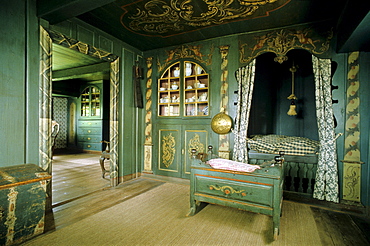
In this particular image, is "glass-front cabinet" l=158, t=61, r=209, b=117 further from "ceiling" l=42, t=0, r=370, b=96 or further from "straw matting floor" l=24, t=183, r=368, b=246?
"straw matting floor" l=24, t=183, r=368, b=246

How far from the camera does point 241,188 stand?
2.47 meters

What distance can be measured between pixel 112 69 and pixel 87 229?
3.08m

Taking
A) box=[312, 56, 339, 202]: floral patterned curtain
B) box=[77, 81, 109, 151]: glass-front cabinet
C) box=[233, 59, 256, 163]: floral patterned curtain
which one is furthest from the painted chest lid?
box=[77, 81, 109, 151]: glass-front cabinet

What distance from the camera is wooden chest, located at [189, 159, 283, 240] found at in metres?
2.31

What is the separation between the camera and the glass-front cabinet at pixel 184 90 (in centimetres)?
437

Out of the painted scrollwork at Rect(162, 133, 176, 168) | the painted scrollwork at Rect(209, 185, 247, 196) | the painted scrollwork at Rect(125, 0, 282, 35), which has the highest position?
the painted scrollwork at Rect(125, 0, 282, 35)

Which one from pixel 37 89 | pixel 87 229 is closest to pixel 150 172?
pixel 87 229

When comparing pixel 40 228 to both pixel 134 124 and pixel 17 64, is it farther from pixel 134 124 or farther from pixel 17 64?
pixel 134 124

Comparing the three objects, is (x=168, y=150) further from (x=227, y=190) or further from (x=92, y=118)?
(x=92, y=118)

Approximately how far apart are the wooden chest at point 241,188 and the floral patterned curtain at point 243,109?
1192mm

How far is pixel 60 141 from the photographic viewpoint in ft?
29.7

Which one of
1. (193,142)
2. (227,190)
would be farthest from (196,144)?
(227,190)

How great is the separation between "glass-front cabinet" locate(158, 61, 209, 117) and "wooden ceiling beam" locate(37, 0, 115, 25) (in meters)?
2.26

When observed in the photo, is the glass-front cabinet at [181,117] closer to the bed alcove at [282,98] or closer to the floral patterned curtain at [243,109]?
the floral patterned curtain at [243,109]
